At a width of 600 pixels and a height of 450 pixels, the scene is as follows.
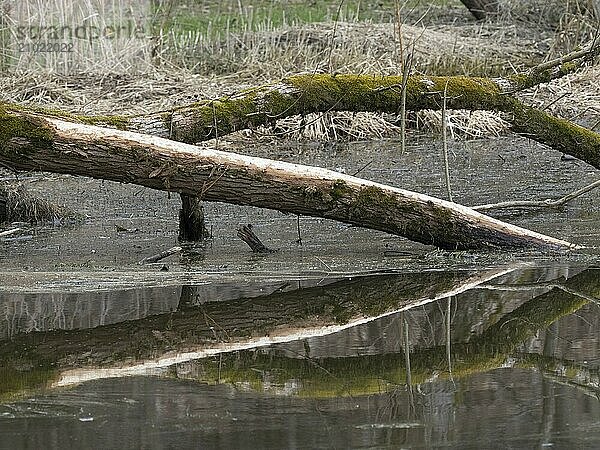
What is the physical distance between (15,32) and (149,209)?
5.26 m

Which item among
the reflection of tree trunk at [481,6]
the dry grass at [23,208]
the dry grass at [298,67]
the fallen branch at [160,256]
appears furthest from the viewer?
the reflection of tree trunk at [481,6]

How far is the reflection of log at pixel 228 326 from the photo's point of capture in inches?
196

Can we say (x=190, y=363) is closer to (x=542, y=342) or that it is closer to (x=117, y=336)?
(x=117, y=336)

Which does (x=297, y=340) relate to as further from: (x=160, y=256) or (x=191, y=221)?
(x=191, y=221)

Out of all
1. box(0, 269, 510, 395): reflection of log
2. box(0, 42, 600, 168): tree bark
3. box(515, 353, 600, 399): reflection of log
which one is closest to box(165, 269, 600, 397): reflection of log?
box(515, 353, 600, 399): reflection of log

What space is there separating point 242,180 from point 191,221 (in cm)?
130

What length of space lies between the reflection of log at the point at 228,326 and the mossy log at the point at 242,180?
571 mm

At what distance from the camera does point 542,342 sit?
16.5ft

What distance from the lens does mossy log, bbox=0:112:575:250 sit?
22.1 feet

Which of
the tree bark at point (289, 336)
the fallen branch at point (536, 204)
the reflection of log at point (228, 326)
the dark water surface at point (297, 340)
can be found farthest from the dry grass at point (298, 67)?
the tree bark at point (289, 336)

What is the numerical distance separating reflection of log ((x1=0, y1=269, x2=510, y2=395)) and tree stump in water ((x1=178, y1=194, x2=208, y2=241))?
1918 mm

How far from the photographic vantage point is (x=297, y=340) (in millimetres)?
5184

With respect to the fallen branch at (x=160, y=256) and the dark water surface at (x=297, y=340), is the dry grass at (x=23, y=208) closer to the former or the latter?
the dark water surface at (x=297, y=340)

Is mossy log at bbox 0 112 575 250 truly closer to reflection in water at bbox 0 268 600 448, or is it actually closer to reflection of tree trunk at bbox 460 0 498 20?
reflection in water at bbox 0 268 600 448
